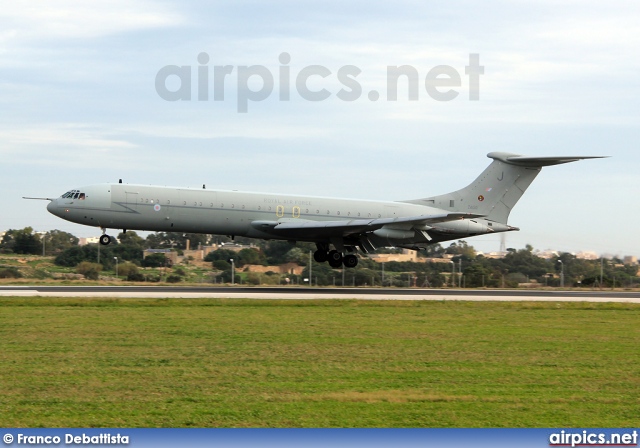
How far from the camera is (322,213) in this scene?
1866 inches

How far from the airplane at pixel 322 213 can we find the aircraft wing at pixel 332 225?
0.05m

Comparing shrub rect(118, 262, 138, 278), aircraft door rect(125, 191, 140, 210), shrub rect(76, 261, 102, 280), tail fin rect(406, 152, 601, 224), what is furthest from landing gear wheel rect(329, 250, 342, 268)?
shrub rect(76, 261, 102, 280)

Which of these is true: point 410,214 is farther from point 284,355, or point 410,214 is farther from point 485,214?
point 284,355

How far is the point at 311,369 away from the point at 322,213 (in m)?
31.1

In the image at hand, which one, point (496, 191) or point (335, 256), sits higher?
point (496, 191)

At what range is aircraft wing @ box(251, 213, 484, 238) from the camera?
147 feet

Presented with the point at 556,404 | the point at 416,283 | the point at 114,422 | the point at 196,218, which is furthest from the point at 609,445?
the point at 416,283

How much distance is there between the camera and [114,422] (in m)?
11.9

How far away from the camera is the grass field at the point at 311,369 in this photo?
12531 millimetres

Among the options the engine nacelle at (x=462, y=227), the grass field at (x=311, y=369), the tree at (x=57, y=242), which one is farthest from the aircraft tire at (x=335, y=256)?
the tree at (x=57, y=242)

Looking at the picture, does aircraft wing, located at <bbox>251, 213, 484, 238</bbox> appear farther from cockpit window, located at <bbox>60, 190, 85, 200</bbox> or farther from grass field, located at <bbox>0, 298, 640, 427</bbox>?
grass field, located at <bbox>0, 298, 640, 427</bbox>

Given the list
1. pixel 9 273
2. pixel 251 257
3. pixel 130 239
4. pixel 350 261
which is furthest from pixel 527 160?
pixel 130 239

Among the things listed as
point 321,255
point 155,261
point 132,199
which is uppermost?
point 132,199

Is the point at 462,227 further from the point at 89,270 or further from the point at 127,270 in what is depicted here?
the point at 89,270
